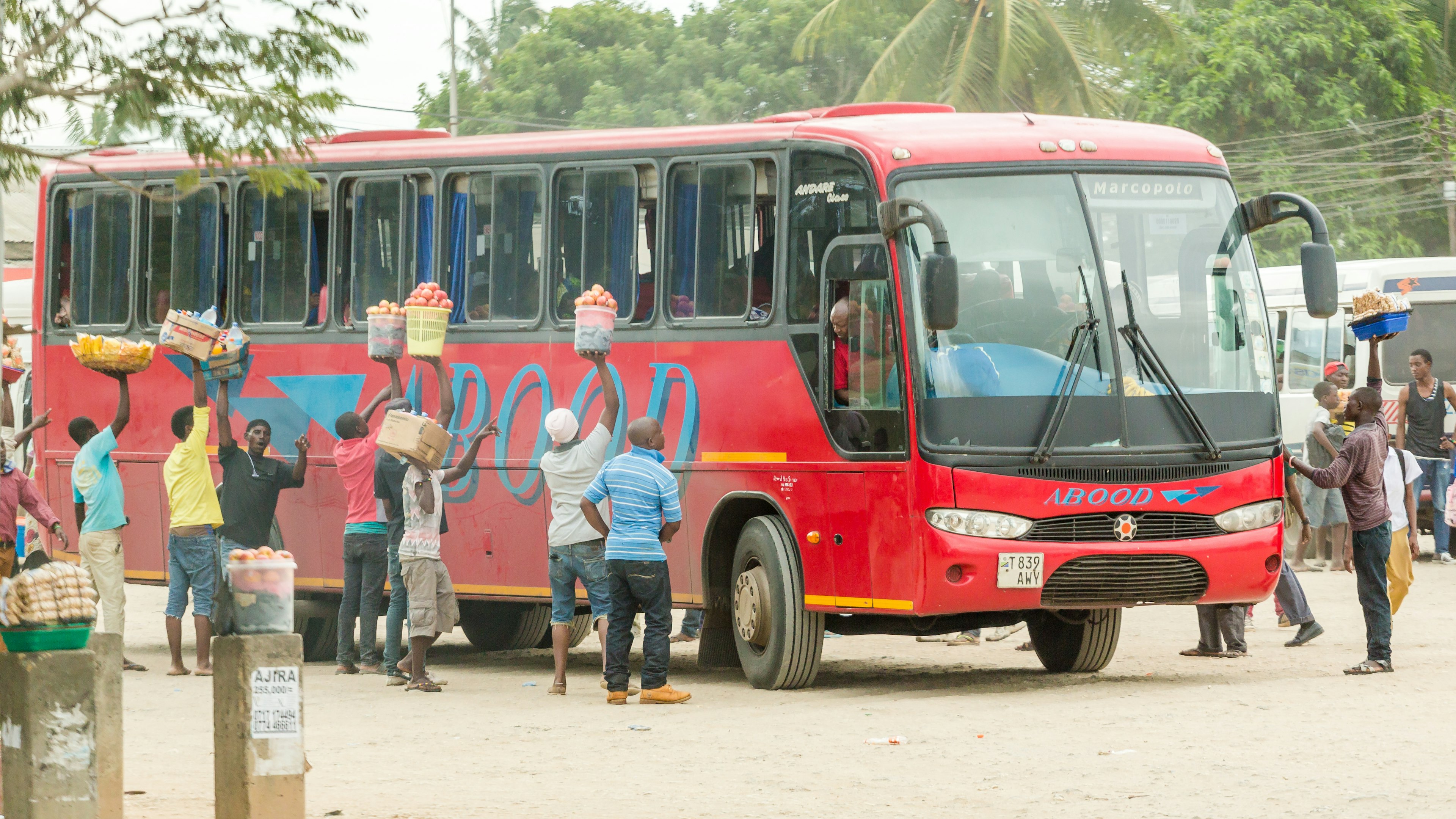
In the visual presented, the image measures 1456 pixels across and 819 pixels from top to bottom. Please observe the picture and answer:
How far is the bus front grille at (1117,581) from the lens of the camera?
10.7 meters

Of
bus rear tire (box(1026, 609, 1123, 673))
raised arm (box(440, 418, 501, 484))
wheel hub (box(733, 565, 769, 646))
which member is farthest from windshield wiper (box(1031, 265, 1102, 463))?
raised arm (box(440, 418, 501, 484))

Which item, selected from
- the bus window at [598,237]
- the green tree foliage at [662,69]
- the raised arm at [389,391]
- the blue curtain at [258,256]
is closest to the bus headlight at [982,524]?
the bus window at [598,237]

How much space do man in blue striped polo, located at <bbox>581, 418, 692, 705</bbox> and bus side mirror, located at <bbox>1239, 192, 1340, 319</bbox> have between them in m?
3.71

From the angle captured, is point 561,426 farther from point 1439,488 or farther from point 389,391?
point 1439,488

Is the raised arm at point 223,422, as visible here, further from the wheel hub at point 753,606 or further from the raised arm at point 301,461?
the wheel hub at point 753,606

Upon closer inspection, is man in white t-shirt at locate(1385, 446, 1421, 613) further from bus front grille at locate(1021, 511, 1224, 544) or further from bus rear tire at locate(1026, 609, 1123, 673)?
bus rear tire at locate(1026, 609, 1123, 673)

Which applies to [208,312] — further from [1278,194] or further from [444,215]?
[1278,194]

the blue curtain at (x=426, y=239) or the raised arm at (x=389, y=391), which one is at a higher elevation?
the blue curtain at (x=426, y=239)

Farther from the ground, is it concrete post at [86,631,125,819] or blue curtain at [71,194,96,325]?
blue curtain at [71,194,96,325]

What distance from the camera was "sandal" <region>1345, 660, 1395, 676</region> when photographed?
11539mm

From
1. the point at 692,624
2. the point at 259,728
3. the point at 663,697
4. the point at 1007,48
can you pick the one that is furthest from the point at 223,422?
the point at 1007,48

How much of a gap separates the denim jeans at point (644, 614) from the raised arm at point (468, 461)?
1.68 m

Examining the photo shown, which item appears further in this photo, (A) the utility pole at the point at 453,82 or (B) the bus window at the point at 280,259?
(A) the utility pole at the point at 453,82

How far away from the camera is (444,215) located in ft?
43.8
